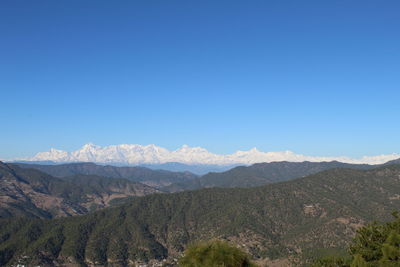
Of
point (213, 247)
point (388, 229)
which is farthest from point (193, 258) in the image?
point (388, 229)

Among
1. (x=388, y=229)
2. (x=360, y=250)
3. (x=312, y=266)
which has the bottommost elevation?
(x=312, y=266)

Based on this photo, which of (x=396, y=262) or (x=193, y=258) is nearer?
(x=193, y=258)

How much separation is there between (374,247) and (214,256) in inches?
1558

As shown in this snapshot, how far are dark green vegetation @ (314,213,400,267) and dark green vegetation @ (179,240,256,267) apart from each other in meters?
24.3

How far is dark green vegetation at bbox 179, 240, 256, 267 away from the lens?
116ft

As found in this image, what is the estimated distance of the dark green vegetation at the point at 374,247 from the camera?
165 ft

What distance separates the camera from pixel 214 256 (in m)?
35.6

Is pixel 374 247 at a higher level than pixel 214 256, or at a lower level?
lower

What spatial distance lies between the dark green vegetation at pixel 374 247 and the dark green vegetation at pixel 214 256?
24.3 metres

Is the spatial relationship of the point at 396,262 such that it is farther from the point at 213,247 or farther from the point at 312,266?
the point at 213,247

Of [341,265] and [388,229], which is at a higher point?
[388,229]

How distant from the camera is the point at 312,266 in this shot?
211 ft

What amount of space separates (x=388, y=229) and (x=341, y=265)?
10985 mm

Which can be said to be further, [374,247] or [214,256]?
[374,247]
